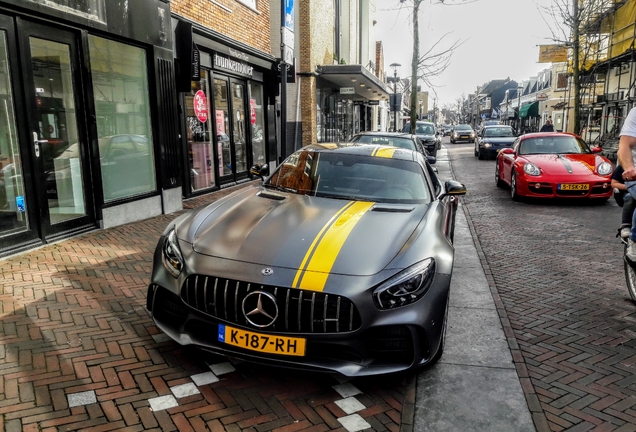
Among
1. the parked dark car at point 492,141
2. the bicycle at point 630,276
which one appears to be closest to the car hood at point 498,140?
the parked dark car at point 492,141

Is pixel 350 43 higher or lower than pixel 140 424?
higher

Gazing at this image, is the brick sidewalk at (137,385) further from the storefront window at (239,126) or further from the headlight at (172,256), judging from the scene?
the storefront window at (239,126)

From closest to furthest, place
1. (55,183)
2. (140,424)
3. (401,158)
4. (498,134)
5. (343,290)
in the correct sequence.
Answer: (140,424)
(343,290)
(401,158)
(55,183)
(498,134)

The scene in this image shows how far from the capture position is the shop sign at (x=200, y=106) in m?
10.4

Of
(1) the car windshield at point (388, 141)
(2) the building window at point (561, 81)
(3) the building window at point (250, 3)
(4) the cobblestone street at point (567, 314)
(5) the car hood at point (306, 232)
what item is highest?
(2) the building window at point (561, 81)

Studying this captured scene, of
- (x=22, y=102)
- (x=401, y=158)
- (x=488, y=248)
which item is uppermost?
(x=22, y=102)

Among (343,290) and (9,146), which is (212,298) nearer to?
(343,290)

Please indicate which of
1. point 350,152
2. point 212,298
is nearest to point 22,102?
point 350,152

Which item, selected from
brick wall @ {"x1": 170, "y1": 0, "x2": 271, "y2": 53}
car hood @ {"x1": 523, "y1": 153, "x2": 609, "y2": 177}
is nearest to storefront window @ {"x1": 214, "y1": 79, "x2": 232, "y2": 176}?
brick wall @ {"x1": 170, "y1": 0, "x2": 271, "y2": 53}

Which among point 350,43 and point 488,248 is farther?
point 350,43

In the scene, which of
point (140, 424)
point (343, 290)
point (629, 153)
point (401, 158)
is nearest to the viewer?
point (140, 424)

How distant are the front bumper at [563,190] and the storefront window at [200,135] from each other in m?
6.68

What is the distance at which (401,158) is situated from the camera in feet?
16.1

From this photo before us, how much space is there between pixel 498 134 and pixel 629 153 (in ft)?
69.7
